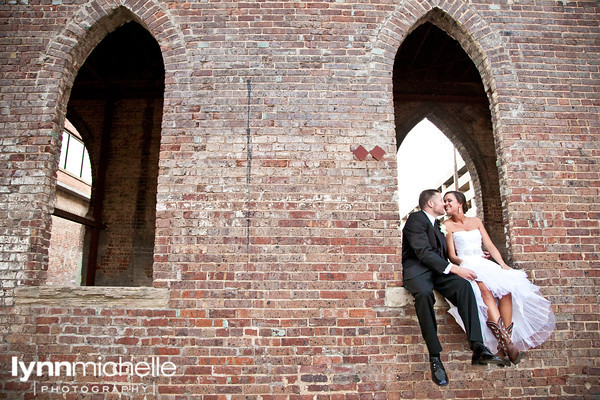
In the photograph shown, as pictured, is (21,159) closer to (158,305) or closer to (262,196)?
(158,305)

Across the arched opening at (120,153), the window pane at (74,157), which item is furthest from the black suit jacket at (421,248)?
the window pane at (74,157)

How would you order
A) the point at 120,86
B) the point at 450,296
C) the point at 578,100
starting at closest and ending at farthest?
the point at 450,296, the point at 578,100, the point at 120,86

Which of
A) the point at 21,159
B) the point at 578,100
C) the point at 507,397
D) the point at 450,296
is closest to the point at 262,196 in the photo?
the point at 450,296

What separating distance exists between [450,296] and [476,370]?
824 millimetres

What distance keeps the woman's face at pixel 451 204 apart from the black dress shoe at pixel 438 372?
1.56m

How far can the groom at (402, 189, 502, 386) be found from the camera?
3500mm

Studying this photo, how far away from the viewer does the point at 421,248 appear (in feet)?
12.6

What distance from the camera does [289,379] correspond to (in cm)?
377

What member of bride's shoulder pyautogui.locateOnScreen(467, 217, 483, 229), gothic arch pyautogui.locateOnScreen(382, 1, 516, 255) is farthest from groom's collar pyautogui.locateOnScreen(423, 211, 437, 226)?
gothic arch pyautogui.locateOnScreen(382, 1, 516, 255)

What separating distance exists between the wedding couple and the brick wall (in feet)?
0.84

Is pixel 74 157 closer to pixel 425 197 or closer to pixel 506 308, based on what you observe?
pixel 425 197

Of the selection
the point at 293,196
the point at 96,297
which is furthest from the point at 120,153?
the point at 293,196

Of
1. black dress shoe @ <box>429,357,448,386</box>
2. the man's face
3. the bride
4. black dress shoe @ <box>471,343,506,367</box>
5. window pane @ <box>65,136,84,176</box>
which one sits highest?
window pane @ <box>65,136,84,176</box>

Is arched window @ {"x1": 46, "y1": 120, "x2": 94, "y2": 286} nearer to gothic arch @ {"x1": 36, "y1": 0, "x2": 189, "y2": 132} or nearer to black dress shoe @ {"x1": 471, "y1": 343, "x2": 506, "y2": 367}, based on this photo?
gothic arch @ {"x1": 36, "y1": 0, "x2": 189, "y2": 132}
